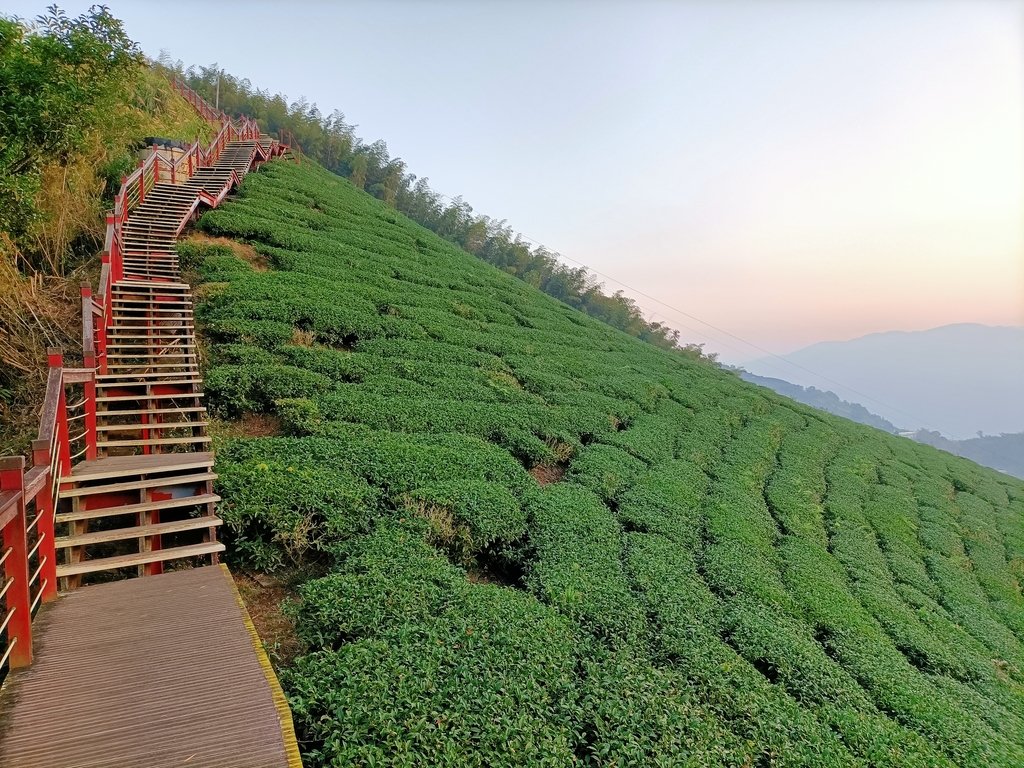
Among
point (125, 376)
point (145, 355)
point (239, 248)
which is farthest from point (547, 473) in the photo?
point (239, 248)

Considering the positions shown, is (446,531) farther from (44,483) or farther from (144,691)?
(44,483)

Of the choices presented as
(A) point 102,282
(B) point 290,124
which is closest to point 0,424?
(A) point 102,282

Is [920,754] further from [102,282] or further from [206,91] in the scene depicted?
[206,91]

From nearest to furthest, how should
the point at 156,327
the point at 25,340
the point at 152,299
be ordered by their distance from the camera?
1. the point at 25,340
2. the point at 156,327
3. the point at 152,299

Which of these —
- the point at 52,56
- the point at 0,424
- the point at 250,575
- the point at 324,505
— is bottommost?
the point at 0,424

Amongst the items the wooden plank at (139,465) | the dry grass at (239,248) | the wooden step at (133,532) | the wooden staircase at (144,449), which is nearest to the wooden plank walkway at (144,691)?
the wooden step at (133,532)
